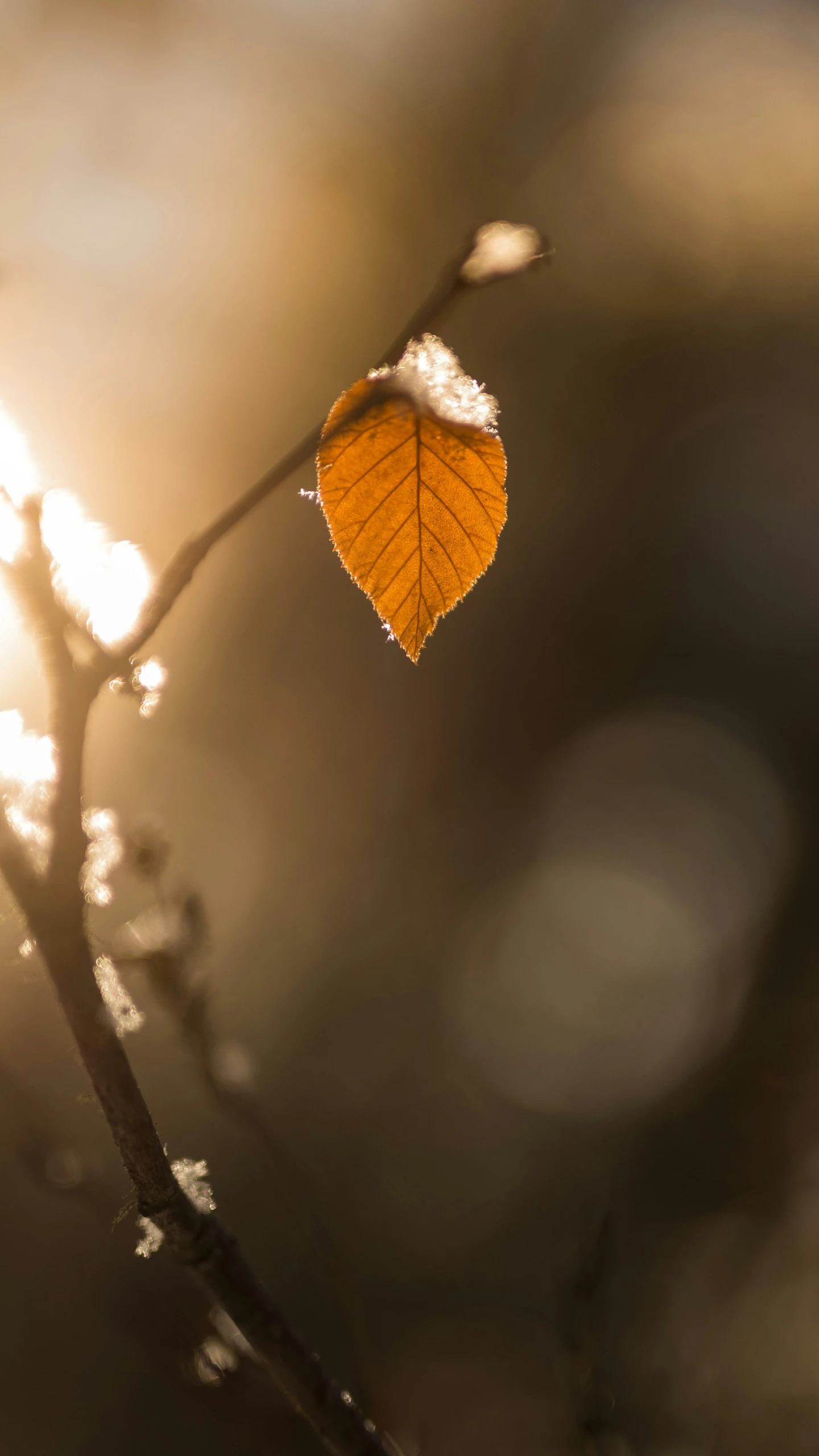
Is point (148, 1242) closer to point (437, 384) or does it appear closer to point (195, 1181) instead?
point (195, 1181)

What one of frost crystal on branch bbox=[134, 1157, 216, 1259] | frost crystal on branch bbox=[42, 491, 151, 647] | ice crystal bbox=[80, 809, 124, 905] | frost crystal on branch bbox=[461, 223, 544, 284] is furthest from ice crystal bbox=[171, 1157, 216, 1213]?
frost crystal on branch bbox=[461, 223, 544, 284]

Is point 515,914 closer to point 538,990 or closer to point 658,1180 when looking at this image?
point 538,990

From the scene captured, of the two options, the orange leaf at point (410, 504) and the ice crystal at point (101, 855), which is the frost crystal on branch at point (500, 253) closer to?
the orange leaf at point (410, 504)

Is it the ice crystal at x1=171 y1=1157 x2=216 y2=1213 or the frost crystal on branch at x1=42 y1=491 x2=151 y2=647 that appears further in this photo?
the ice crystal at x1=171 y1=1157 x2=216 y2=1213

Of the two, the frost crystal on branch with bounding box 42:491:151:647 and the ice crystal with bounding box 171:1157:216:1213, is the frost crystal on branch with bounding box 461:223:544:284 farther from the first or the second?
the ice crystal with bounding box 171:1157:216:1213

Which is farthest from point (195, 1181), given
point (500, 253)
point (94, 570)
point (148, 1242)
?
point (500, 253)
